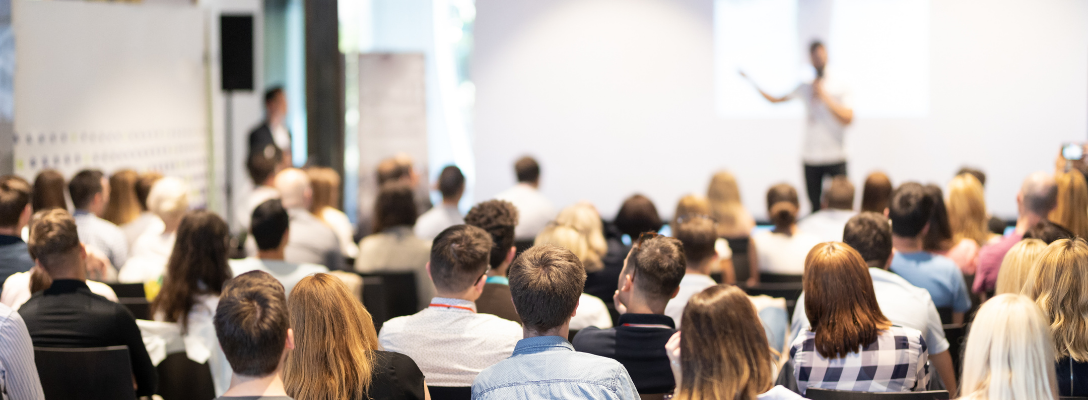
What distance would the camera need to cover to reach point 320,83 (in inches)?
344

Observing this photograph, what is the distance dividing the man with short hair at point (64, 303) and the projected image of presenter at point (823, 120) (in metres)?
5.77

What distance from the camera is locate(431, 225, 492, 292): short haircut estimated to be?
8.39ft

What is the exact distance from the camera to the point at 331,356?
2023mm

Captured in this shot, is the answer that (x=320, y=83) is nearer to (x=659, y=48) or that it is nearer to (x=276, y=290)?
→ (x=659, y=48)

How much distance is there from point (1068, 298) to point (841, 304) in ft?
2.25

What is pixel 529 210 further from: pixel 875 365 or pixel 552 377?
pixel 552 377

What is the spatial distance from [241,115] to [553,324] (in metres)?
7.25

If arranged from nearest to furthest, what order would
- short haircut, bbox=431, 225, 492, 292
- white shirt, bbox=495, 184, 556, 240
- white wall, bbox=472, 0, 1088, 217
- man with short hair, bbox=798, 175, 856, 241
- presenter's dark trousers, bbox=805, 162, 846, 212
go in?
short haircut, bbox=431, 225, 492, 292 → man with short hair, bbox=798, 175, 856, 241 → white shirt, bbox=495, 184, 556, 240 → presenter's dark trousers, bbox=805, 162, 846, 212 → white wall, bbox=472, 0, 1088, 217

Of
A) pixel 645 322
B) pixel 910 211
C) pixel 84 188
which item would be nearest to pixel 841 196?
pixel 910 211

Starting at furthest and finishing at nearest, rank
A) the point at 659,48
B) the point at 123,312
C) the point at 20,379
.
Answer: the point at 659,48 < the point at 123,312 < the point at 20,379

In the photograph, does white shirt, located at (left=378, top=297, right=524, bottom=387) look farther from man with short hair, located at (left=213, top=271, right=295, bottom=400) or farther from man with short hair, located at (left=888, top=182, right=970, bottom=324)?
man with short hair, located at (left=888, top=182, right=970, bottom=324)

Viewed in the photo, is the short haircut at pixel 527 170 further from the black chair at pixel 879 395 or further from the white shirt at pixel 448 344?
the black chair at pixel 879 395

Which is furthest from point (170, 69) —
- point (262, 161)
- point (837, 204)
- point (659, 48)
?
point (837, 204)

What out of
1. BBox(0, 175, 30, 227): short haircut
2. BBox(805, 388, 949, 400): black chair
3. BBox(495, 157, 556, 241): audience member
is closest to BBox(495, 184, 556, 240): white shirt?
BBox(495, 157, 556, 241): audience member
